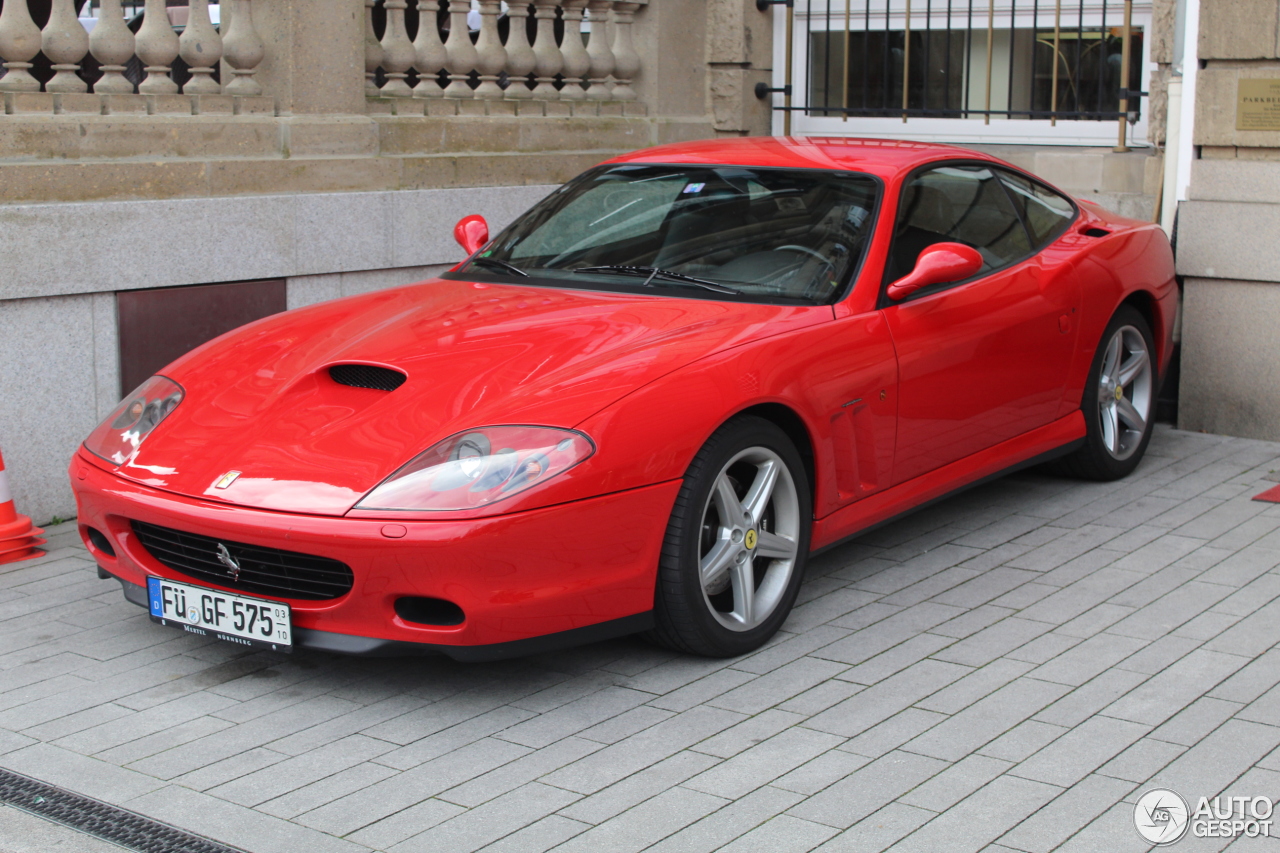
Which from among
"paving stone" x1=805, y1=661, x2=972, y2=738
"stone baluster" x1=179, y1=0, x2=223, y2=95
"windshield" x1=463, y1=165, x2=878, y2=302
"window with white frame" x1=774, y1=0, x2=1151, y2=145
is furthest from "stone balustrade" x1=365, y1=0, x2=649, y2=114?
"paving stone" x1=805, y1=661, x2=972, y2=738

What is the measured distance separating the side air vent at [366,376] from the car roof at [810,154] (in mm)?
1769

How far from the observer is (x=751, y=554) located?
4363mm

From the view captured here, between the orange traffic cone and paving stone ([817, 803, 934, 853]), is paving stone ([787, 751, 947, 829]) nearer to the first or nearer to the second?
paving stone ([817, 803, 934, 853])

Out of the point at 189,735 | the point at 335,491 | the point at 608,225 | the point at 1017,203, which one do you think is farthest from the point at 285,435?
the point at 1017,203

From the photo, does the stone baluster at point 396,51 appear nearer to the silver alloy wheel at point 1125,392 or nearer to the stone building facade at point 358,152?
the stone building facade at point 358,152

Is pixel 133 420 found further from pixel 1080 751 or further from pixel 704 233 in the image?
pixel 1080 751

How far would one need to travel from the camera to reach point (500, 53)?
8.30 m

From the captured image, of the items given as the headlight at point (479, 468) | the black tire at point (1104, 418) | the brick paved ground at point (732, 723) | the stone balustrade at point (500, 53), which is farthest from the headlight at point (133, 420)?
the black tire at point (1104, 418)

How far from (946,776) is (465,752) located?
4.03 feet

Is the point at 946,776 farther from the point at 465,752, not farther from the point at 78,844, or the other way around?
the point at 78,844

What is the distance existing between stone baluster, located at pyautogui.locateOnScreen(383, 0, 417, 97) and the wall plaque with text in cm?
436

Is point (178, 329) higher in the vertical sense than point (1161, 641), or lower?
Answer: higher
